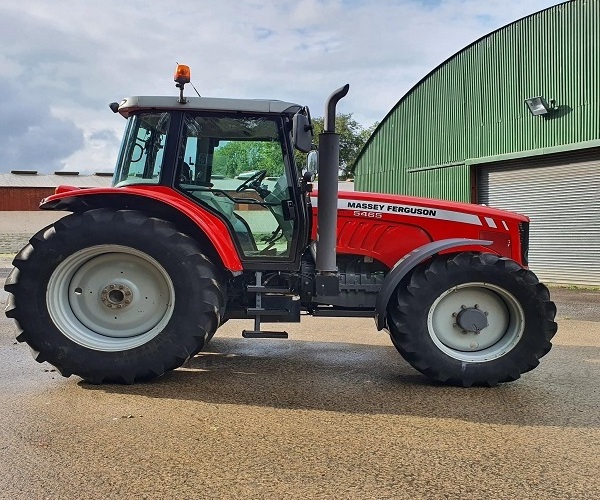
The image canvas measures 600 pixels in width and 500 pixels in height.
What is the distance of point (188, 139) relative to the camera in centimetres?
522

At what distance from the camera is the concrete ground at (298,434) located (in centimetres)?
311

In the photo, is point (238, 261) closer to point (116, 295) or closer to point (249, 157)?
point (249, 157)

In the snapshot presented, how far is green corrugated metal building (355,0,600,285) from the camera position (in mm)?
13109

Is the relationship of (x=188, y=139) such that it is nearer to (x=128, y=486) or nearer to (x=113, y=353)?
(x=113, y=353)

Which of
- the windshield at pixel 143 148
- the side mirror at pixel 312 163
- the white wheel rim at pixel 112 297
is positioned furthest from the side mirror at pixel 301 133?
the white wheel rim at pixel 112 297

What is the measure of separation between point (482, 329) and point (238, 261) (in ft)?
6.86

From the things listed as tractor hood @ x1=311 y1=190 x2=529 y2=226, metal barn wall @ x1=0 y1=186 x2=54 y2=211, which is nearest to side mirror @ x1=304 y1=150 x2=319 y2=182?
tractor hood @ x1=311 y1=190 x2=529 y2=226

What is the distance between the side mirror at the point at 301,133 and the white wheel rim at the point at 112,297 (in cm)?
147

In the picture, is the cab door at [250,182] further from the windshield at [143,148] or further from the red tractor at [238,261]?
the windshield at [143,148]

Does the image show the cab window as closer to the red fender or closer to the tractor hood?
the red fender

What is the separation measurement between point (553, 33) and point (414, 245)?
10.5 metres

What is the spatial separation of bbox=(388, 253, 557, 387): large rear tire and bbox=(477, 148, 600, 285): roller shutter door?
29.6 feet

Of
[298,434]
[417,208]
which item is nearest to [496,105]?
[417,208]

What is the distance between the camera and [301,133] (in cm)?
486
